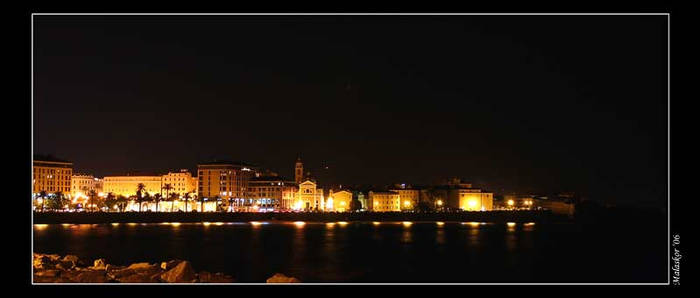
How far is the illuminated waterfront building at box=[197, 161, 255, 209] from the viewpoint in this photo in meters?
48.7

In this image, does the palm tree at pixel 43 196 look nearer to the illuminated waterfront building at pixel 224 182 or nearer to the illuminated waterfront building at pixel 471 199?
the illuminated waterfront building at pixel 224 182

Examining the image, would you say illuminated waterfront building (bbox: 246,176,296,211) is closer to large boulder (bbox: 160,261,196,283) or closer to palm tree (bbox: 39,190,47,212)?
palm tree (bbox: 39,190,47,212)

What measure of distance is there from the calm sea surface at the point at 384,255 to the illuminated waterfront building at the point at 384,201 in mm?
21571

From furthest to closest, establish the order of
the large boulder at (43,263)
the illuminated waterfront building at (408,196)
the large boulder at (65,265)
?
1. the illuminated waterfront building at (408,196)
2. the large boulder at (65,265)
3. the large boulder at (43,263)

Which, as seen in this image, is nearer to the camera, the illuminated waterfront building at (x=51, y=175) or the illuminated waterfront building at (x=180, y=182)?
the illuminated waterfront building at (x=51, y=175)

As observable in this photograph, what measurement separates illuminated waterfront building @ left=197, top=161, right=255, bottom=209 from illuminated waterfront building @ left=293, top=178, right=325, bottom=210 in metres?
3.44

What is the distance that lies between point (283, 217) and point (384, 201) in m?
10.0

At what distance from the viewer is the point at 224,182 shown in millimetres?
48969

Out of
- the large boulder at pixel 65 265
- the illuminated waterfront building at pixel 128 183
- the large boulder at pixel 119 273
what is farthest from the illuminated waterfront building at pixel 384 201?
the large boulder at pixel 119 273

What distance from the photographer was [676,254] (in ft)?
27.2

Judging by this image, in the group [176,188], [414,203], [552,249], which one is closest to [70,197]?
[176,188]

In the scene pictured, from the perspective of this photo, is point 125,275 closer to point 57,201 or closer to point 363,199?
point 57,201

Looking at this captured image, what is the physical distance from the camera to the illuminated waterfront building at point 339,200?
4653cm

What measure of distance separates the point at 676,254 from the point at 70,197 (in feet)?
136
